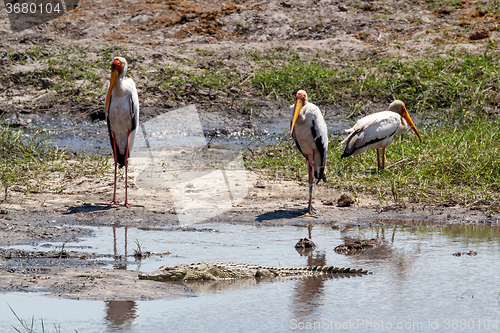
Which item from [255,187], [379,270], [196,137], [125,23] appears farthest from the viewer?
[125,23]

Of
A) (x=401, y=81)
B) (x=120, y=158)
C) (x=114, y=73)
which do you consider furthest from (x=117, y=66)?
(x=401, y=81)

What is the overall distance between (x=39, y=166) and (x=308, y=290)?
492cm

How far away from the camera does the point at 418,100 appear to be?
12156 mm

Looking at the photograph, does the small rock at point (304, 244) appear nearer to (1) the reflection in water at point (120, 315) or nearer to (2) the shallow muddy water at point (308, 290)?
(2) the shallow muddy water at point (308, 290)

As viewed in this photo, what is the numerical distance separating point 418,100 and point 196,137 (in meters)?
4.01

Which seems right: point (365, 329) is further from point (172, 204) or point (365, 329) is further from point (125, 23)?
point (125, 23)

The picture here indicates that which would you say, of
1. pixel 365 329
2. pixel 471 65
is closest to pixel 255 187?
pixel 365 329

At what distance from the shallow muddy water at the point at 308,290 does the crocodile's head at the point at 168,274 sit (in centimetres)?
17

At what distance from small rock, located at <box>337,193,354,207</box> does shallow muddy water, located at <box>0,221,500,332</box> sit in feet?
2.79

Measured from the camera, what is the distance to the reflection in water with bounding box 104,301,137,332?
4.01m

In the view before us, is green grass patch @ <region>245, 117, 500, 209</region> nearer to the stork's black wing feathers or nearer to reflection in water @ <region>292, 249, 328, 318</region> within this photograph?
the stork's black wing feathers

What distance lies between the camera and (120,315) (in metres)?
4.19

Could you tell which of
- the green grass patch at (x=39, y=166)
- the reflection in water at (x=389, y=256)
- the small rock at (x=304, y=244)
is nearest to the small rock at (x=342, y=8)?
the green grass patch at (x=39, y=166)

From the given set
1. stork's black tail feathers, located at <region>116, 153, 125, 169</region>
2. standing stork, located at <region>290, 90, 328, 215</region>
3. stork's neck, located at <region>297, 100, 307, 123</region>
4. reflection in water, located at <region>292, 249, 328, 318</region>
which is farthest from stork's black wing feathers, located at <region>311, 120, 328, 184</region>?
reflection in water, located at <region>292, 249, 328, 318</region>
